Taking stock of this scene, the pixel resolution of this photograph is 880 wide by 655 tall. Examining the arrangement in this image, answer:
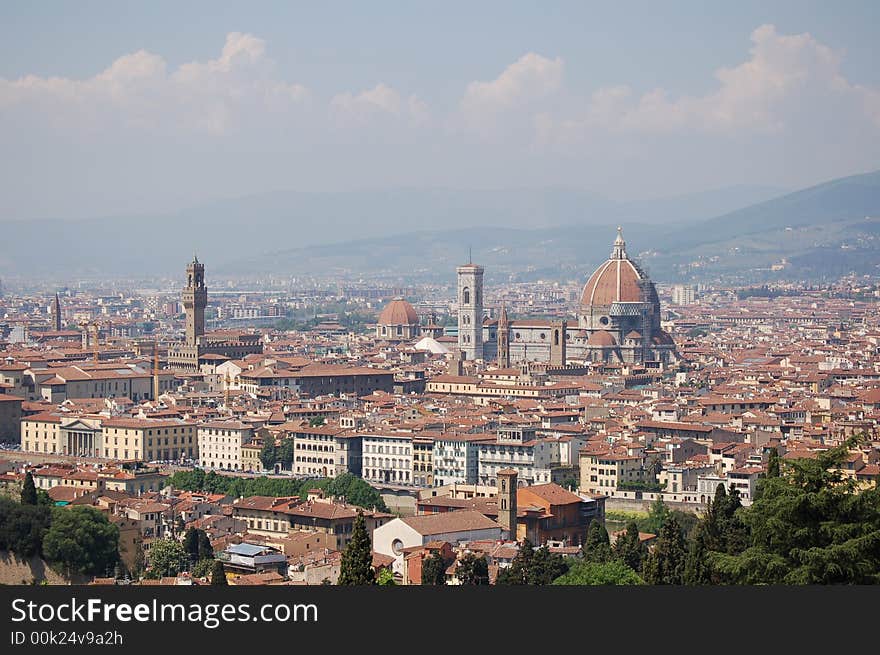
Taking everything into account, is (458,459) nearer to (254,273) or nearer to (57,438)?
(57,438)

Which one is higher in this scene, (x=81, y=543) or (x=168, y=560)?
(x=81, y=543)

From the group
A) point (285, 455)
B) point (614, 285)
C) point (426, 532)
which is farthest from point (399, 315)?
point (426, 532)

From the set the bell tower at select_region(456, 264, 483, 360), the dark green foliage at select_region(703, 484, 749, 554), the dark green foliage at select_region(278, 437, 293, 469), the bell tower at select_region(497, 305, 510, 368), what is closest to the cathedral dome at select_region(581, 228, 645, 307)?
the bell tower at select_region(456, 264, 483, 360)

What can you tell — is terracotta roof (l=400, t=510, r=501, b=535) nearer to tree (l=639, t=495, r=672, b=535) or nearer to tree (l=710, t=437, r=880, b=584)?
tree (l=639, t=495, r=672, b=535)

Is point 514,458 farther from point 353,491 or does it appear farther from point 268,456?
point 268,456

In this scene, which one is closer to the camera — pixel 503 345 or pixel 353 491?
pixel 353 491

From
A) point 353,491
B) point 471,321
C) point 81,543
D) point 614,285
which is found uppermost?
point 614,285
